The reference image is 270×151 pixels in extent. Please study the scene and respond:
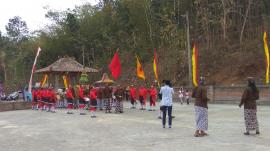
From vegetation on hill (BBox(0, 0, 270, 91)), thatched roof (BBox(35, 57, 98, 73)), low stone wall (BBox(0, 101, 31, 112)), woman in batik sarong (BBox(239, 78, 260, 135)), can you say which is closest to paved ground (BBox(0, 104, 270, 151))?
woman in batik sarong (BBox(239, 78, 260, 135))

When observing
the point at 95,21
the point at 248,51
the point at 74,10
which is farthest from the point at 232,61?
the point at 74,10

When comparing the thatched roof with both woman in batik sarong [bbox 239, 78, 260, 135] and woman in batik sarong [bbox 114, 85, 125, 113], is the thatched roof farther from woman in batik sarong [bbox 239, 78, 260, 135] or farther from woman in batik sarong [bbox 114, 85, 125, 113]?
woman in batik sarong [bbox 239, 78, 260, 135]

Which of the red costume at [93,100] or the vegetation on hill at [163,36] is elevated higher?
the vegetation on hill at [163,36]

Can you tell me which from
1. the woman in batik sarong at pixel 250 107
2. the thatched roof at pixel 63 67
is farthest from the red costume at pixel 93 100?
the thatched roof at pixel 63 67

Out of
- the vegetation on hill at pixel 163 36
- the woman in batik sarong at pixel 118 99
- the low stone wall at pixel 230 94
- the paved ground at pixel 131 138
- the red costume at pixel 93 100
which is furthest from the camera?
the vegetation on hill at pixel 163 36

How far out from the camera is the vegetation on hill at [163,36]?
46.7 meters

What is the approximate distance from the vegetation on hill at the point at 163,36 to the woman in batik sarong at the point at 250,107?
88.2ft

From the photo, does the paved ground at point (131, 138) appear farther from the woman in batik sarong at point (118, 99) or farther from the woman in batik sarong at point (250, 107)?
the woman in batik sarong at point (118, 99)

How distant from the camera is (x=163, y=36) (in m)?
55.5

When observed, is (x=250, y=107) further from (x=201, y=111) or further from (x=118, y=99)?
(x=118, y=99)

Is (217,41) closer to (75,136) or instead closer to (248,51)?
(248,51)

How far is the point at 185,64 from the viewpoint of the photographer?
165 feet

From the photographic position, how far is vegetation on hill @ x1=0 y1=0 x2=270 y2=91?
46719 mm

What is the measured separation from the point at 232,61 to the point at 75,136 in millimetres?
33111
